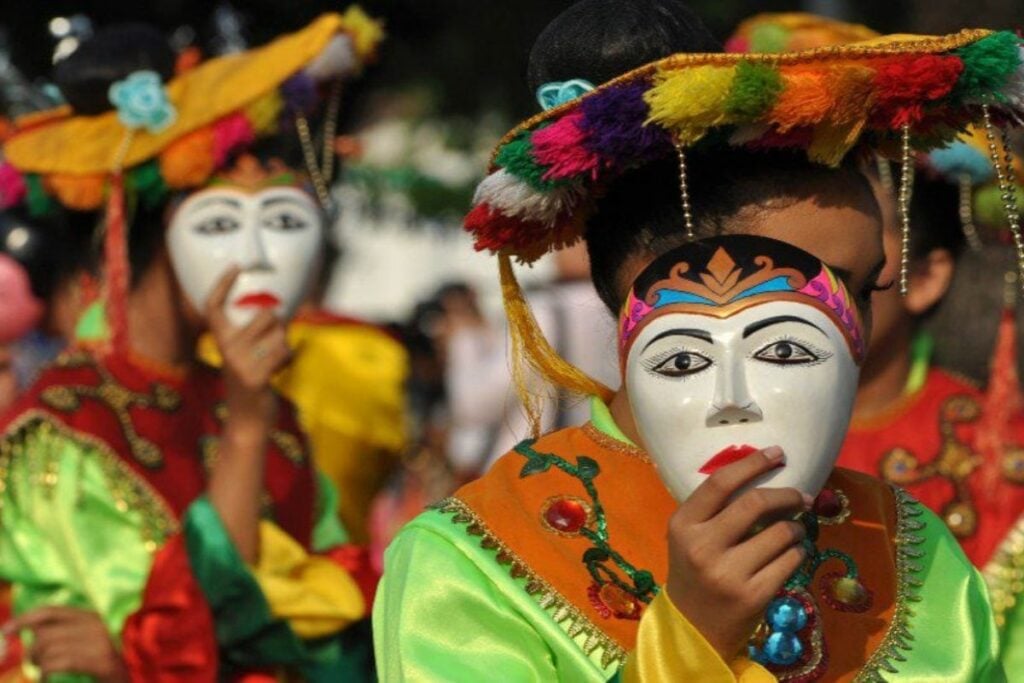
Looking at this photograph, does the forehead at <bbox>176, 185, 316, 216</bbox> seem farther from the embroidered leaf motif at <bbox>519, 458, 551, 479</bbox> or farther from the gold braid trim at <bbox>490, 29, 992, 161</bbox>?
the gold braid trim at <bbox>490, 29, 992, 161</bbox>

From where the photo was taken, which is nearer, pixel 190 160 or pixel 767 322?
pixel 767 322

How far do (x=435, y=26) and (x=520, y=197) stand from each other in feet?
21.8

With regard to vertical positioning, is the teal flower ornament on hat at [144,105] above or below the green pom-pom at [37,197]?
above

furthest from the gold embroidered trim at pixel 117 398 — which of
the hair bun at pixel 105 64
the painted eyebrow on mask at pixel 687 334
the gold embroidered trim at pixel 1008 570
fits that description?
the painted eyebrow on mask at pixel 687 334

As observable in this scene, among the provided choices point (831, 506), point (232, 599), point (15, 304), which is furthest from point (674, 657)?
point (15, 304)

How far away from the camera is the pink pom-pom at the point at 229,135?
4.86 m

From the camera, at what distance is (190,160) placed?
486cm

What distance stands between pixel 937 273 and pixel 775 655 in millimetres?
2206

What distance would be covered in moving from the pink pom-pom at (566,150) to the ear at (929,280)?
2.15 metres

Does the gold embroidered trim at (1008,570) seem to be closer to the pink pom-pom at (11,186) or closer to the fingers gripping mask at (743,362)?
the fingers gripping mask at (743,362)

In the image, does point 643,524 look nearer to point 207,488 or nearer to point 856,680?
point 856,680

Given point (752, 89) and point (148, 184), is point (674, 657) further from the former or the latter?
point (148, 184)

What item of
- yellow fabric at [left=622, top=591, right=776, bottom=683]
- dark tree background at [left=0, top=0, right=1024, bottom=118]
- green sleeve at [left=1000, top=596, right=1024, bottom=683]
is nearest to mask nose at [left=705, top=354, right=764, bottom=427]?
yellow fabric at [left=622, top=591, right=776, bottom=683]

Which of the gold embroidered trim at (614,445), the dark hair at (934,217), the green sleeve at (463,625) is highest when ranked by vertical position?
the dark hair at (934,217)
